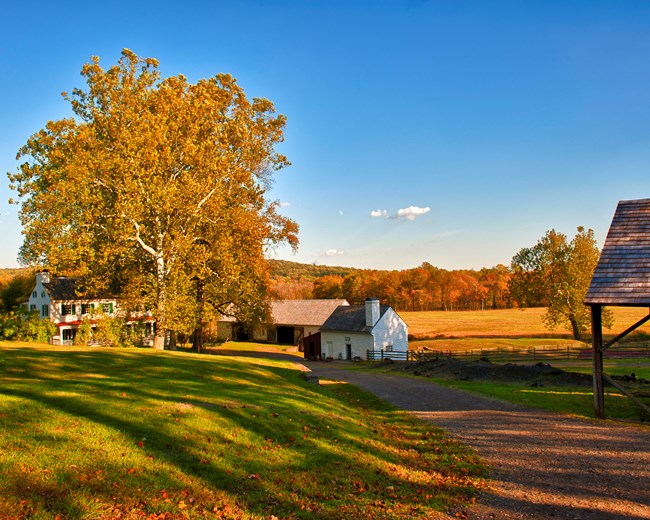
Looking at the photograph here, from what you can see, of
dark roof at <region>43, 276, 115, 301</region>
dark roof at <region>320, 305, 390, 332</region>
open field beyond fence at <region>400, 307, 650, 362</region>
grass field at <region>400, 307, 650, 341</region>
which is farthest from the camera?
grass field at <region>400, 307, 650, 341</region>

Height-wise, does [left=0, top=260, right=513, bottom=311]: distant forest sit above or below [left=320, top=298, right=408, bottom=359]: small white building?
above

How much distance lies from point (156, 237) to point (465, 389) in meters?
20.3

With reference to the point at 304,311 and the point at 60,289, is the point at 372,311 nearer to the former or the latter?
the point at 304,311

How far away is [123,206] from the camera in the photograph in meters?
26.5

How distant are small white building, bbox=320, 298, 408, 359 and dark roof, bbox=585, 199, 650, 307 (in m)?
30.3

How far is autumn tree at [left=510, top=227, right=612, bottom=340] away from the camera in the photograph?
56.1m

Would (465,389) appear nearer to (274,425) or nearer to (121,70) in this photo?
(274,425)

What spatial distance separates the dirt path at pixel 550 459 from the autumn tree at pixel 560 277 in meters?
42.2

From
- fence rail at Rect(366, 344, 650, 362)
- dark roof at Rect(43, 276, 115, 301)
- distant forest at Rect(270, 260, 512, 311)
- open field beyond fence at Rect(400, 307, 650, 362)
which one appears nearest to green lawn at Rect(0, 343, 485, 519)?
fence rail at Rect(366, 344, 650, 362)

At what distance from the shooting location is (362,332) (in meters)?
47.7

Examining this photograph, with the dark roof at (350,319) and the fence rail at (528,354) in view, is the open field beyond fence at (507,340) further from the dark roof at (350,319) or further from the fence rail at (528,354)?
the dark roof at (350,319)

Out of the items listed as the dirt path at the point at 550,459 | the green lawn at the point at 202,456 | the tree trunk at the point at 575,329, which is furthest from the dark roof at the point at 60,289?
the tree trunk at the point at 575,329

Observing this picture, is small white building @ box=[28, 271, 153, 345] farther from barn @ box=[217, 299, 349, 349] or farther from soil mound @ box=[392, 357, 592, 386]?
soil mound @ box=[392, 357, 592, 386]

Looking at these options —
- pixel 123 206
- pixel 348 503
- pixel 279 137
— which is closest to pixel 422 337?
pixel 279 137
